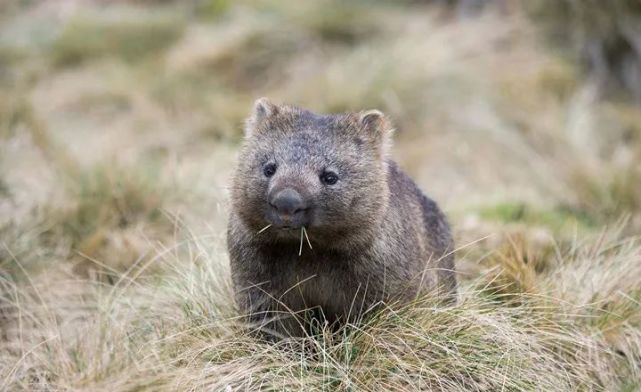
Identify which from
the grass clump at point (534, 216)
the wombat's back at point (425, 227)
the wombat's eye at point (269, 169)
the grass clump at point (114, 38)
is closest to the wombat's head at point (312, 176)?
the wombat's eye at point (269, 169)

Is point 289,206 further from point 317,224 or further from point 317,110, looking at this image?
point 317,110

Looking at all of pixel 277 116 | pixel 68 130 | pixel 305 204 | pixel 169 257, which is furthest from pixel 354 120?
pixel 68 130

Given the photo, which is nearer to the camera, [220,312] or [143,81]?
[220,312]

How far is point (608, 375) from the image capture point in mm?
4402

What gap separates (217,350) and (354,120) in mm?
1196

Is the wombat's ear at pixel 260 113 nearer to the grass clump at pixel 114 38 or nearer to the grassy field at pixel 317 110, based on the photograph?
the grassy field at pixel 317 110

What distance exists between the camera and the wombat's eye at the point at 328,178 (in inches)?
152

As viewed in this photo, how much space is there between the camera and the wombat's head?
12.2 feet

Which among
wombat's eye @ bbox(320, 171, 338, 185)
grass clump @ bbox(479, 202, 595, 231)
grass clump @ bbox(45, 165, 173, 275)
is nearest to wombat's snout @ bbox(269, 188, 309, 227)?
Answer: wombat's eye @ bbox(320, 171, 338, 185)

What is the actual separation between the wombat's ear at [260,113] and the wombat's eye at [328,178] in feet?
1.51

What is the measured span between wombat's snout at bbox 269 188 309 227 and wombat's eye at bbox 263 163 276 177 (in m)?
0.24

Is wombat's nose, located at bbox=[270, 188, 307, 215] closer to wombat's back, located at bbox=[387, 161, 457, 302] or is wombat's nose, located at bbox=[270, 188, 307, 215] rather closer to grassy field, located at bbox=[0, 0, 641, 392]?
wombat's back, located at bbox=[387, 161, 457, 302]

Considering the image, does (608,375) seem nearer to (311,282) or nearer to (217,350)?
(311,282)

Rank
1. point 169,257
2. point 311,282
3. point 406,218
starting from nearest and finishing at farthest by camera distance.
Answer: point 311,282, point 406,218, point 169,257
